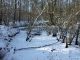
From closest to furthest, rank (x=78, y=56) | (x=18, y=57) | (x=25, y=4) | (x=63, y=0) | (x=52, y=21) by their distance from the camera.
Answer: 1. (x=18, y=57)
2. (x=78, y=56)
3. (x=52, y=21)
4. (x=63, y=0)
5. (x=25, y=4)

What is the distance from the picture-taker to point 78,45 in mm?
13438

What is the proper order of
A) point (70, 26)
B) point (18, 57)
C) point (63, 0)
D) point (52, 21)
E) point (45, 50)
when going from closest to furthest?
point (18, 57) → point (45, 50) → point (70, 26) → point (52, 21) → point (63, 0)

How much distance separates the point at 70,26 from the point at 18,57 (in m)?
4.71

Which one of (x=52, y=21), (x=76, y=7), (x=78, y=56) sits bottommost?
(x=78, y=56)

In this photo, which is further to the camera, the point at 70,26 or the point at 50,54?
the point at 70,26

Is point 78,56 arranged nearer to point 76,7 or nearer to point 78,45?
point 78,45

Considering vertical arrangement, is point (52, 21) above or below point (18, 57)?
above

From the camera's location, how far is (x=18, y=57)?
10062 millimetres

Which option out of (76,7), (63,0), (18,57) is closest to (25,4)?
(63,0)

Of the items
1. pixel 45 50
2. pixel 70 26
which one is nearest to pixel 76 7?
pixel 70 26

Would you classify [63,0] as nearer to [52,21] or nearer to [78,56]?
[52,21]

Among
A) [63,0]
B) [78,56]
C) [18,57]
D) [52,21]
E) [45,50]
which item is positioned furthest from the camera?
[63,0]

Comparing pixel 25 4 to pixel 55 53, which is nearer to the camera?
pixel 55 53

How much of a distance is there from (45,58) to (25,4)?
39289mm
